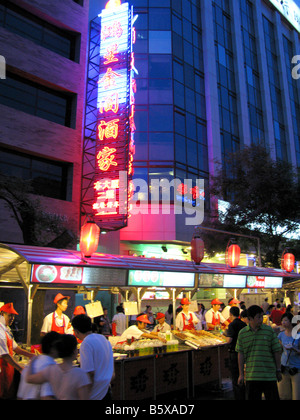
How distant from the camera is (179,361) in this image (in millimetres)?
8812

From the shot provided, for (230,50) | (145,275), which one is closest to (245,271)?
(145,275)

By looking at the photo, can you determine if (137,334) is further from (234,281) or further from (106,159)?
(106,159)

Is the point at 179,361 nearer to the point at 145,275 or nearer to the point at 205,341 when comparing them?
the point at 205,341

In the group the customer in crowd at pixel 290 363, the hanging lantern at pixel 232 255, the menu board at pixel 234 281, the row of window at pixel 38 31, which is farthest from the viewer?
the row of window at pixel 38 31

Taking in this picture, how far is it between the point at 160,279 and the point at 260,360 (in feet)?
16.9

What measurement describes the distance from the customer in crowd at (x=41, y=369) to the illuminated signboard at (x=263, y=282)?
10998 millimetres

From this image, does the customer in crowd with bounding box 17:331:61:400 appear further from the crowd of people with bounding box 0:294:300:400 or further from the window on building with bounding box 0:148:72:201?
the window on building with bounding box 0:148:72:201

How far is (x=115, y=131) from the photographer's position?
16906 millimetres

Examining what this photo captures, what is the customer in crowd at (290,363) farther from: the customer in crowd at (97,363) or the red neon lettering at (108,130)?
the red neon lettering at (108,130)

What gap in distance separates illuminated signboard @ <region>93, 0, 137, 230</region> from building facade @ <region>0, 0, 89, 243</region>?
1.64m

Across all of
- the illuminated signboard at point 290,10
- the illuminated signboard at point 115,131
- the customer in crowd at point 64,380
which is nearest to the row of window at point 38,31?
the illuminated signboard at point 115,131

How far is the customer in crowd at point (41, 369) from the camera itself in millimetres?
3426

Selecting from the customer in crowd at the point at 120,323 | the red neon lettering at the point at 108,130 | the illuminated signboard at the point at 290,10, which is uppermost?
the illuminated signboard at the point at 290,10

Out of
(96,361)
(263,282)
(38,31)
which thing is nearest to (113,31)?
(38,31)
